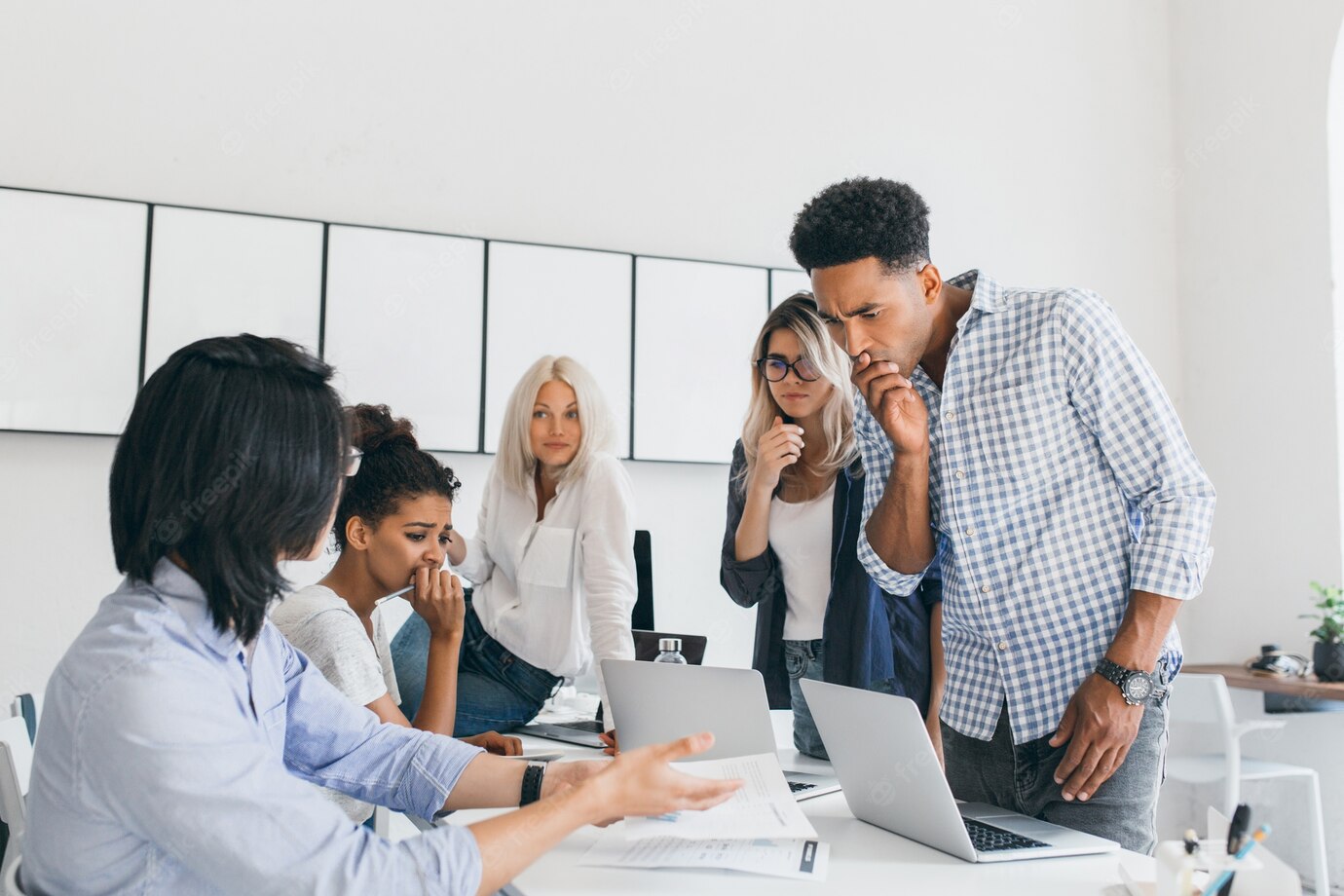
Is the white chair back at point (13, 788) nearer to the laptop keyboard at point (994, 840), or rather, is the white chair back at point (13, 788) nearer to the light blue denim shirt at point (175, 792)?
the light blue denim shirt at point (175, 792)

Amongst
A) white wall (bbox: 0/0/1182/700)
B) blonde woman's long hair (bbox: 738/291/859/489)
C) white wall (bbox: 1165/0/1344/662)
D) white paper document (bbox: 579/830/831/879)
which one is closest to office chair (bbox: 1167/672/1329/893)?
white wall (bbox: 1165/0/1344/662)

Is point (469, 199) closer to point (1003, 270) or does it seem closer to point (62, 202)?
point (62, 202)

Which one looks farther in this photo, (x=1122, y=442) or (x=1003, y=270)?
(x=1003, y=270)

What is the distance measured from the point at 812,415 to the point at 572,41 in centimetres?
199

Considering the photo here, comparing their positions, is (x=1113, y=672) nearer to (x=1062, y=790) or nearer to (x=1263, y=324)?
(x=1062, y=790)

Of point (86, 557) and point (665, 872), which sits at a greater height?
point (86, 557)

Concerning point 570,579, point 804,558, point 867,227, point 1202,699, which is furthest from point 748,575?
point 1202,699

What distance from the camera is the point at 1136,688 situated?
1319 mm

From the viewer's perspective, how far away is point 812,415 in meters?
2.14

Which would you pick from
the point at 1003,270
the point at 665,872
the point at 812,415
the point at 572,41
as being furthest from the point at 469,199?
the point at 665,872

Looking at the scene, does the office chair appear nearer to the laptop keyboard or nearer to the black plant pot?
the black plant pot

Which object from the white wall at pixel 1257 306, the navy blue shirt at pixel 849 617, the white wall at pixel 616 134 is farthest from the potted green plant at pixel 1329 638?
the navy blue shirt at pixel 849 617

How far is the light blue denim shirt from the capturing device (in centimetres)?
89

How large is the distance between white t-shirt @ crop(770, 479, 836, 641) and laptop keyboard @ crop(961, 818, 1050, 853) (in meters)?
0.74
